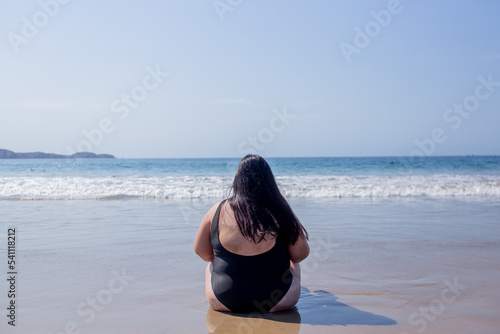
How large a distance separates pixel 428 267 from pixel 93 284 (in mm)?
3734

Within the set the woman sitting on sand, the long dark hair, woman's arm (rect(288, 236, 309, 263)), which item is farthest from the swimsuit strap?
woman's arm (rect(288, 236, 309, 263))

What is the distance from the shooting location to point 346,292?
4246 mm

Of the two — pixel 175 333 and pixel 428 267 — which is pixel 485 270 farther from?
pixel 175 333

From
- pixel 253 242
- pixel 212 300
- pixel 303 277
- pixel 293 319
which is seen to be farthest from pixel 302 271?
pixel 253 242

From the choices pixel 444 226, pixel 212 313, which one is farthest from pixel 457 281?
pixel 444 226

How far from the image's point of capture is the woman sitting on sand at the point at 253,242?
11.2 feet

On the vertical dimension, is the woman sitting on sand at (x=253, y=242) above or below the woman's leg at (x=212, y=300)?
above

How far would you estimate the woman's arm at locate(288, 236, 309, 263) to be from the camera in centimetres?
356

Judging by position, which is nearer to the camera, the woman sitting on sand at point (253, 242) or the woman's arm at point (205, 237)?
the woman sitting on sand at point (253, 242)

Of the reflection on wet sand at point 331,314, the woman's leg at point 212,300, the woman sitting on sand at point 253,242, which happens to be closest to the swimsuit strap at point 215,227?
the woman sitting on sand at point 253,242

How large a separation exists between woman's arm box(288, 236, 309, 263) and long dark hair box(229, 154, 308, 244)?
132 mm

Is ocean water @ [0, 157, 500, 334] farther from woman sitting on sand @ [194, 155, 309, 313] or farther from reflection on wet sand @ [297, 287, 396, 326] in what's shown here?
woman sitting on sand @ [194, 155, 309, 313]

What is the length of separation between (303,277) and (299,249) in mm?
1365

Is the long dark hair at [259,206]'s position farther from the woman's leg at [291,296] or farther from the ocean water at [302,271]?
the ocean water at [302,271]
